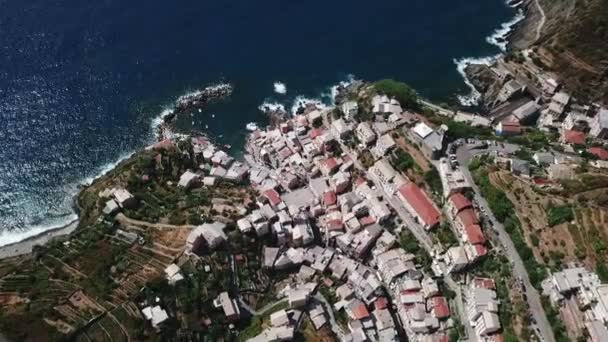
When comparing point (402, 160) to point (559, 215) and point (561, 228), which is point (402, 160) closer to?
point (559, 215)

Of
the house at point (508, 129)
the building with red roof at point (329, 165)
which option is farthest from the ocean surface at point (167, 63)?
the building with red roof at point (329, 165)

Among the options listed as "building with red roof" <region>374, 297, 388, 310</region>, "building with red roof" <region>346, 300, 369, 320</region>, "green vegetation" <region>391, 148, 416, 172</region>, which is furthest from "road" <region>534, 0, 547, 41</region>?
"building with red roof" <region>346, 300, 369, 320</region>

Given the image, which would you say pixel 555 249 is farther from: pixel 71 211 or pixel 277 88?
pixel 71 211

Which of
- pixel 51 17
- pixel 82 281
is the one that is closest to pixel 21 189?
pixel 82 281

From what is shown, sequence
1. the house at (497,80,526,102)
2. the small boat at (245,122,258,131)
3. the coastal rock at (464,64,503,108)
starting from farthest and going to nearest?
the coastal rock at (464,64,503,108) → the small boat at (245,122,258,131) → the house at (497,80,526,102)

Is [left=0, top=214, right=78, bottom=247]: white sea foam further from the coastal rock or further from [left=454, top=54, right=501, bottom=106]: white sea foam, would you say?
the coastal rock

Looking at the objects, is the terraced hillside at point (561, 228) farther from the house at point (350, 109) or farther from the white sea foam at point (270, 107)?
the white sea foam at point (270, 107)
